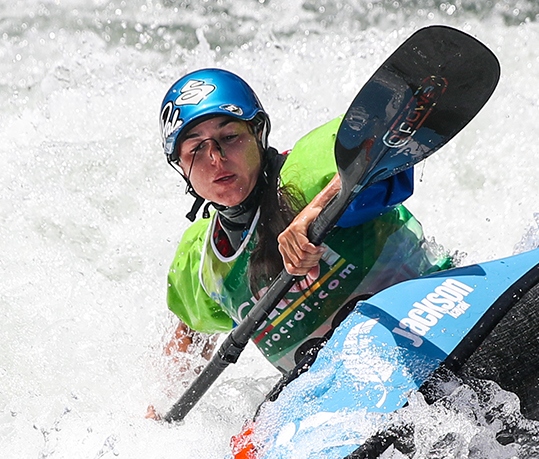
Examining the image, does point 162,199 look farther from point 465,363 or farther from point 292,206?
point 465,363

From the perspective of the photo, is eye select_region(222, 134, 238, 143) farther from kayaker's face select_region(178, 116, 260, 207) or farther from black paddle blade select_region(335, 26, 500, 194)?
black paddle blade select_region(335, 26, 500, 194)

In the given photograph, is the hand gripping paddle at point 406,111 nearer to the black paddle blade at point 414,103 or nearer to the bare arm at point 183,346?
the black paddle blade at point 414,103

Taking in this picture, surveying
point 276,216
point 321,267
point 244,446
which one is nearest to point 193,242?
point 276,216

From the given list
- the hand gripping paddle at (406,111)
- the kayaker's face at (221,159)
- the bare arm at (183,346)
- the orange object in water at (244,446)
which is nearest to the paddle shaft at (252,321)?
the hand gripping paddle at (406,111)

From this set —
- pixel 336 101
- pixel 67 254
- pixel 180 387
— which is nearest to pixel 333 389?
pixel 180 387

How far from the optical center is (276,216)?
253 centimetres

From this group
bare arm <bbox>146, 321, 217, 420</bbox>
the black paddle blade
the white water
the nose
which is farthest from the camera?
the white water

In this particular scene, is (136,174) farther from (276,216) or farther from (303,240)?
(303,240)

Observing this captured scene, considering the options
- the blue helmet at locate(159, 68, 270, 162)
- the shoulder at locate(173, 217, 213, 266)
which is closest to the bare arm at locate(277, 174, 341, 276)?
the blue helmet at locate(159, 68, 270, 162)

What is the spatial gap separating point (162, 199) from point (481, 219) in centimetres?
182

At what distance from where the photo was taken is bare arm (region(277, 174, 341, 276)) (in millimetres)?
2262

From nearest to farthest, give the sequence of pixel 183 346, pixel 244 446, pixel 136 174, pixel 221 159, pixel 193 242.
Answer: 1. pixel 244 446
2. pixel 221 159
3. pixel 193 242
4. pixel 183 346
5. pixel 136 174

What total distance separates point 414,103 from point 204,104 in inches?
24.0

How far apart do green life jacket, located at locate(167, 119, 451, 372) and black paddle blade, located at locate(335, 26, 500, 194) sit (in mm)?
194
